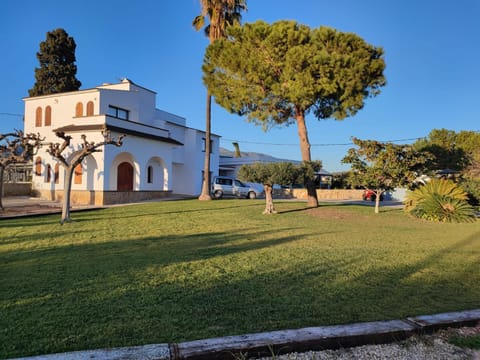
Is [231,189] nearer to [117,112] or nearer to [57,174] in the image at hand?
[117,112]

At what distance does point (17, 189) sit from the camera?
24.8 meters

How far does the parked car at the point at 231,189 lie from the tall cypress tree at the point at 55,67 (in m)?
18.3

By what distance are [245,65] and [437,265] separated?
1382 cm

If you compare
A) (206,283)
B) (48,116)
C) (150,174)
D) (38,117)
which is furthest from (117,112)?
(206,283)

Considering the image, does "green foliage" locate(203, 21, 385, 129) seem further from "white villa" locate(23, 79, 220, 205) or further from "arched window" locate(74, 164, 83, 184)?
"arched window" locate(74, 164, 83, 184)

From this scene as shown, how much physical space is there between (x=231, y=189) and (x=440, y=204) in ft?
53.3

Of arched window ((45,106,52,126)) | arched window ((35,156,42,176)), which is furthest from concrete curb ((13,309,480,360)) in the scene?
arched window ((45,106,52,126))

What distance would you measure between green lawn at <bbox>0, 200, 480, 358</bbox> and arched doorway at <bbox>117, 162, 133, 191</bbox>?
44.5 feet

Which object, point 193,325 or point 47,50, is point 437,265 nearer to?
point 193,325

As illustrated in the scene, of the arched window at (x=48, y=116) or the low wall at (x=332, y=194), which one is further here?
the low wall at (x=332, y=194)

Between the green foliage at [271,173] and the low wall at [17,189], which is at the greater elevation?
the green foliage at [271,173]

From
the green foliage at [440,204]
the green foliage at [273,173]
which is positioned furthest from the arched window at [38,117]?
the green foliage at [440,204]

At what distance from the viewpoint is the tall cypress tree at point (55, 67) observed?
33.2 m

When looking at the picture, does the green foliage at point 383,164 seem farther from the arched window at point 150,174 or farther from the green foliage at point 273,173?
the arched window at point 150,174
